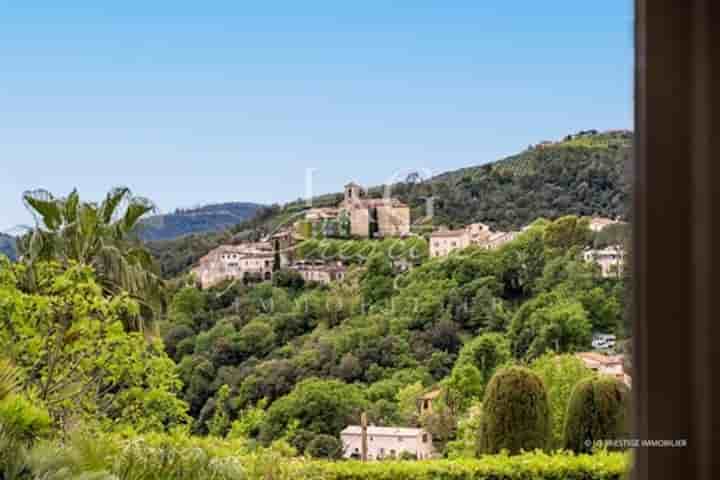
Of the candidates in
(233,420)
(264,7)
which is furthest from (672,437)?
(264,7)

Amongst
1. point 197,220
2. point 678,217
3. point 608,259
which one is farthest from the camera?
point 197,220

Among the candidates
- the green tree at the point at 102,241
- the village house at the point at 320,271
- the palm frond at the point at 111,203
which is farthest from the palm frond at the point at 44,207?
the village house at the point at 320,271

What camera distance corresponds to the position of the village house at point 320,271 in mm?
2426

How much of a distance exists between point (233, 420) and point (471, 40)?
50.2 inches

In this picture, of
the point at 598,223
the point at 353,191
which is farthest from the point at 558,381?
the point at 353,191

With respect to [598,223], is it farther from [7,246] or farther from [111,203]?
[7,246]

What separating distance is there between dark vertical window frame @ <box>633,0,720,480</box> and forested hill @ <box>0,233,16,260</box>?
1.59 meters

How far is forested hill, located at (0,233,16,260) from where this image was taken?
2.28 meters

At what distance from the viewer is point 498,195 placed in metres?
2.41

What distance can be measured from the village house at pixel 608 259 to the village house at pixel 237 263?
34.8 inches

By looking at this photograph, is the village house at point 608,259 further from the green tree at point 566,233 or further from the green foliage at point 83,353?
the green foliage at point 83,353

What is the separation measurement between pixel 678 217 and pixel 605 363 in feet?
1.90

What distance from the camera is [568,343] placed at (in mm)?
2393

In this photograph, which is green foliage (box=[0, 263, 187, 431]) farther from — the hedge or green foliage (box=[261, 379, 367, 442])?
the hedge
